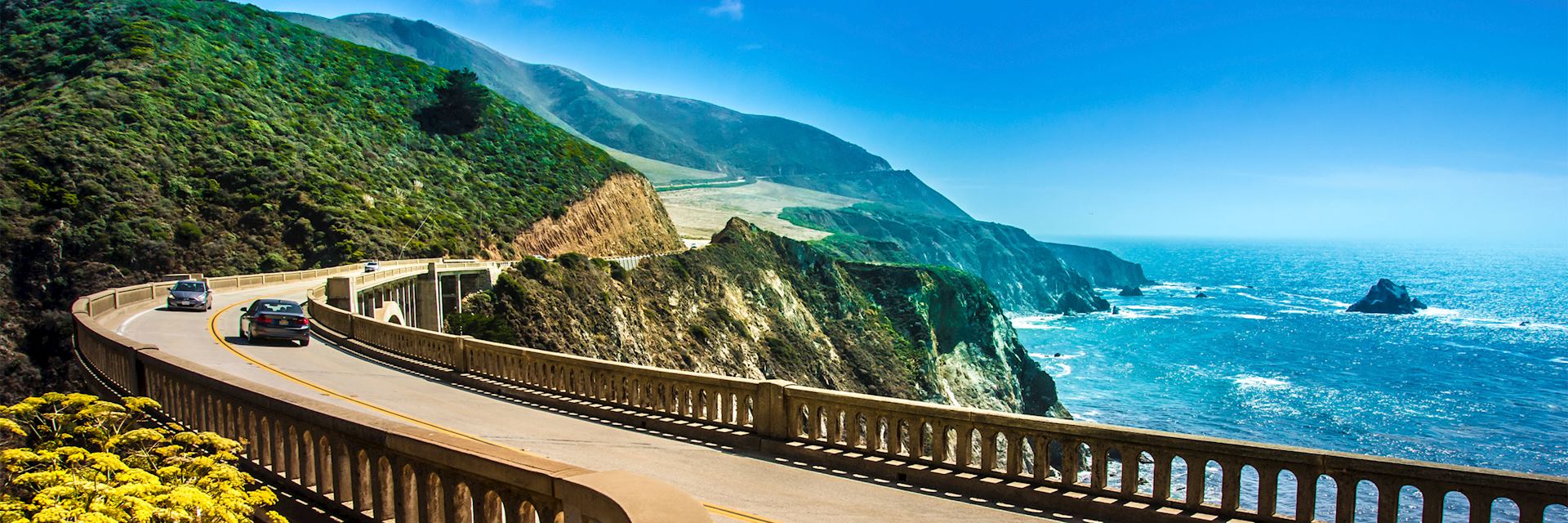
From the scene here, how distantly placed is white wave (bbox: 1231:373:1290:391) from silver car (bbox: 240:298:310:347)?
79.5m

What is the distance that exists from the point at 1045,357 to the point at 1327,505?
61.4m

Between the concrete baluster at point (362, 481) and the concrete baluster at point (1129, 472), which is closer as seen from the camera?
the concrete baluster at point (362, 481)

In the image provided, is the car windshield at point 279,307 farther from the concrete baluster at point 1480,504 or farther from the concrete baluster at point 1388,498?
the concrete baluster at point 1480,504

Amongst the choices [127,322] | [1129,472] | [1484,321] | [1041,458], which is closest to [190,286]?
[127,322]

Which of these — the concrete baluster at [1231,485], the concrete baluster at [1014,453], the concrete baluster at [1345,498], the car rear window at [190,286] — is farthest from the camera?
the car rear window at [190,286]

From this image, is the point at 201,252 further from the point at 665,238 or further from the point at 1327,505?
the point at 1327,505

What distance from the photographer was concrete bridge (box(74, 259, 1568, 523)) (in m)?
5.44

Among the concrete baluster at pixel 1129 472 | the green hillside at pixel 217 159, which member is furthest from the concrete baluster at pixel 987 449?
the green hillside at pixel 217 159

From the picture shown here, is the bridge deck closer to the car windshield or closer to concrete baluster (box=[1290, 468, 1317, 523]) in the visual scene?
the car windshield

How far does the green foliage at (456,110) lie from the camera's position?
8088cm

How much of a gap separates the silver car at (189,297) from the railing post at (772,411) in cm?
2596

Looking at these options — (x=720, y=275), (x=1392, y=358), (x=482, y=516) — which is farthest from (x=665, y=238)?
(x=482, y=516)

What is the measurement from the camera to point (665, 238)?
87.1 meters

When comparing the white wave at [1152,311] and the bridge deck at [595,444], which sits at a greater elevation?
the bridge deck at [595,444]
